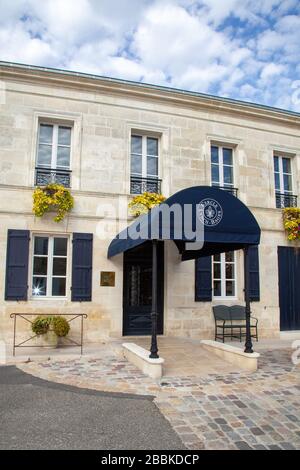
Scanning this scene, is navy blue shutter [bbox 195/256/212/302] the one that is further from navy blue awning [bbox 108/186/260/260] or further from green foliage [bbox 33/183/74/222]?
green foliage [bbox 33/183/74/222]

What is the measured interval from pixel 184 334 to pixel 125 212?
3.25 m

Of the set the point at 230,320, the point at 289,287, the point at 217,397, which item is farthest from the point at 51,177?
the point at 289,287

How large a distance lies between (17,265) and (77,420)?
4689 mm

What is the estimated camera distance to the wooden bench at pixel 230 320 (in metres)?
8.68

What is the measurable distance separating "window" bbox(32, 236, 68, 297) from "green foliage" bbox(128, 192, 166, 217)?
1.77m

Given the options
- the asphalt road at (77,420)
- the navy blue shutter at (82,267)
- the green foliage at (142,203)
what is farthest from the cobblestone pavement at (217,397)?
the green foliage at (142,203)

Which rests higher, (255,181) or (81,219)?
(255,181)

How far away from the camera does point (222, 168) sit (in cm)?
973

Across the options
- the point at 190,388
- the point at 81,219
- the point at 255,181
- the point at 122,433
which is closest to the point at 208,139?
the point at 255,181

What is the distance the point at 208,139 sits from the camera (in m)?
9.53

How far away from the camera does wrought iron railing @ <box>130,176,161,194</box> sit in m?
8.82
